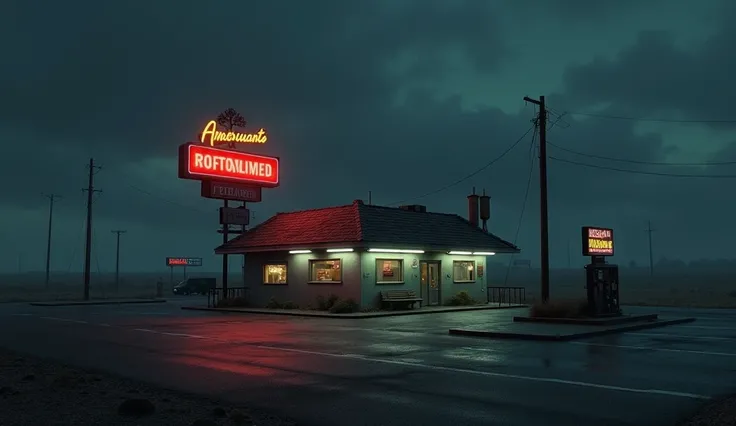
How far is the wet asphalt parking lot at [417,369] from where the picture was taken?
8.95 meters

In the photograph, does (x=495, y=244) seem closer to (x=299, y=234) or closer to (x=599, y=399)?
(x=299, y=234)

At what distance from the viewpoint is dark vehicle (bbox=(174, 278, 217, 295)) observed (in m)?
64.2

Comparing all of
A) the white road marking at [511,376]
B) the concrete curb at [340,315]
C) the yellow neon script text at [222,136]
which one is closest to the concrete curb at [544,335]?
the white road marking at [511,376]

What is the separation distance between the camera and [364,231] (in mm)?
31078

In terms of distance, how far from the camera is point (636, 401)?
948 centimetres

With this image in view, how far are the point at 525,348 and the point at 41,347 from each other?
42.4ft

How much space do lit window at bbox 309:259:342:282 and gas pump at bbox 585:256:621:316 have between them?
41.2ft

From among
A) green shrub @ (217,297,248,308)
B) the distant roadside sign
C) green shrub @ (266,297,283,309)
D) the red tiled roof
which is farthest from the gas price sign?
the distant roadside sign

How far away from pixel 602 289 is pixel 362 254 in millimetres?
11489

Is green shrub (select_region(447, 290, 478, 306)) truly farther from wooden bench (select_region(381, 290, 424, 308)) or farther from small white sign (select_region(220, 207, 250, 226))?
small white sign (select_region(220, 207, 250, 226))

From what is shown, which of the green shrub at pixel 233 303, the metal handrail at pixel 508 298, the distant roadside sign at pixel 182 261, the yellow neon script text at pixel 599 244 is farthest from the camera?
the distant roadside sign at pixel 182 261

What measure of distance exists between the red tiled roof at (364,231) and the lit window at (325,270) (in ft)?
4.03

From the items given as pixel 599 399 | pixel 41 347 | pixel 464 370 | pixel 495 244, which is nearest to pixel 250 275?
pixel 495 244

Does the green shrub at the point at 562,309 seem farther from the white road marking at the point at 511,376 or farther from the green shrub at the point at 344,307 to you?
the white road marking at the point at 511,376
